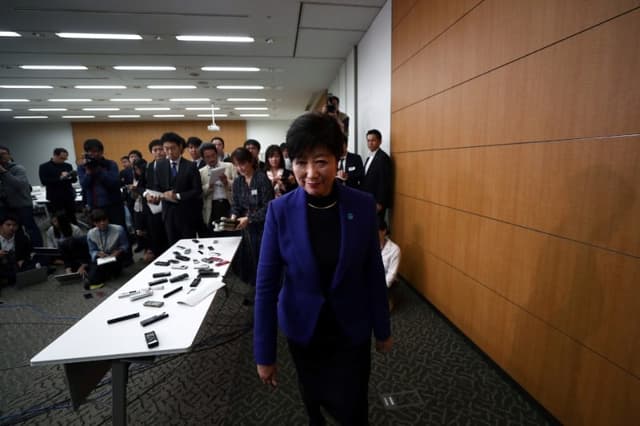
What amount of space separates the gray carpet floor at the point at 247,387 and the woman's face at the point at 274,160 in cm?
173

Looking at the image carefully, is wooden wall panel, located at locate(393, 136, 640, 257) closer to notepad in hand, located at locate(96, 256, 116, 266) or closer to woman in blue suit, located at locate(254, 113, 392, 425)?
woman in blue suit, located at locate(254, 113, 392, 425)

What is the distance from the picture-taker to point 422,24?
9.01ft

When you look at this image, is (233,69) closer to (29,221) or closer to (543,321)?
(29,221)

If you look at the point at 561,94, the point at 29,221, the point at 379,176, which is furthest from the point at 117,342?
the point at 29,221

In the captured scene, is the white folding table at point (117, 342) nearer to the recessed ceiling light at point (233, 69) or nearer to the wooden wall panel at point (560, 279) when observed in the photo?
the wooden wall panel at point (560, 279)

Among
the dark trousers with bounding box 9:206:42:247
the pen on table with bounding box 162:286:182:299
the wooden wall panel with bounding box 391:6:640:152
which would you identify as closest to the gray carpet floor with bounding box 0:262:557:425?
the pen on table with bounding box 162:286:182:299

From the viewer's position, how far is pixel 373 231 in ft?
3.53

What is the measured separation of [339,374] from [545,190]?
144 cm

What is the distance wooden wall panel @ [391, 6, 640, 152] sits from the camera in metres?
1.20

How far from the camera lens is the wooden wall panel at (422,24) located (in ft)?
7.45

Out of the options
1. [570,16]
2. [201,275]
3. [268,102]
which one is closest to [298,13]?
[570,16]

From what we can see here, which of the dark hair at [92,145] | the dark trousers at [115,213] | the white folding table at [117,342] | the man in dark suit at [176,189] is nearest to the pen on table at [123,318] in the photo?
the white folding table at [117,342]

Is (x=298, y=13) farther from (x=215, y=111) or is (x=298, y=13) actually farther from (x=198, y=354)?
(x=215, y=111)

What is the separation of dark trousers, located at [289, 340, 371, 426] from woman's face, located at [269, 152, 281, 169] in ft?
8.50
